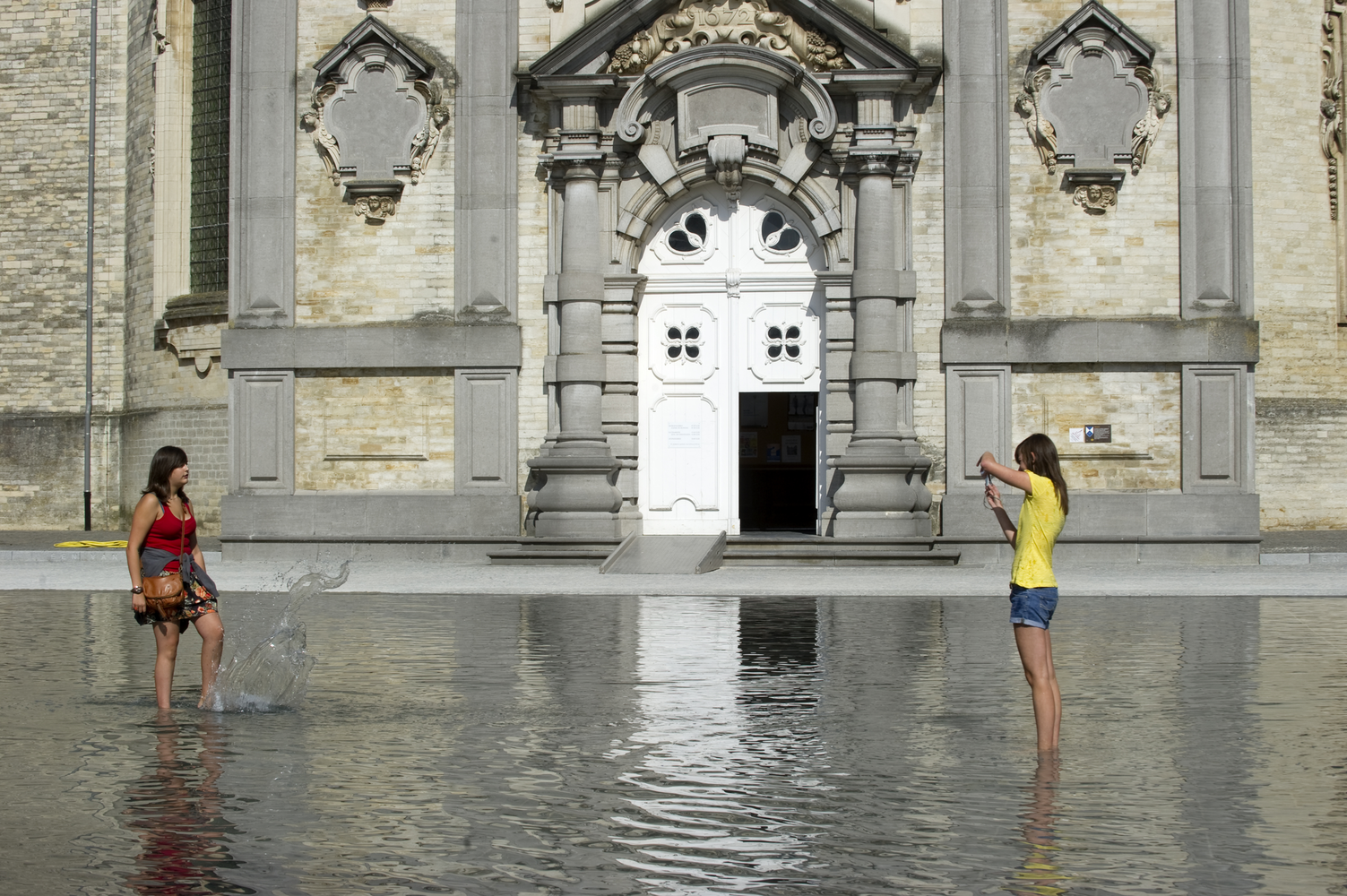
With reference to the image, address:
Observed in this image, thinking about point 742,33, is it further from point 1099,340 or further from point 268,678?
point 268,678

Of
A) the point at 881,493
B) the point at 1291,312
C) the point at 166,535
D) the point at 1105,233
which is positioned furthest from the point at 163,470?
the point at 1291,312

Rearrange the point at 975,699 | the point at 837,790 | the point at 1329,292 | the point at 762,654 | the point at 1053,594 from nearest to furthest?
the point at 837,790 < the point at 1053,594 < the point at 975,699 < the point at 762,654 < the point at 1329,292

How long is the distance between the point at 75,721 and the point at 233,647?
9.97 ft

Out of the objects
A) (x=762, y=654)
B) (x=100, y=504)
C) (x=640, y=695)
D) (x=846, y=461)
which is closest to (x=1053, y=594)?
(x=640, y=695)

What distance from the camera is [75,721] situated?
7938 millimetres

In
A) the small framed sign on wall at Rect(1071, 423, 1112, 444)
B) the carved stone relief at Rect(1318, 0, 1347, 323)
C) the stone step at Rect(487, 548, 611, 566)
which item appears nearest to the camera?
the stone step at Rect(487, 548, 611, 566)

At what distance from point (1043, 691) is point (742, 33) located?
1477 centimetres

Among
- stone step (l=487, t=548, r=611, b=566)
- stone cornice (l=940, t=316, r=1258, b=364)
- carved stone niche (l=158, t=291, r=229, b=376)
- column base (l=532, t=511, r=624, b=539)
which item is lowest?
stone step (l=487, t=548, r=611, b=566)

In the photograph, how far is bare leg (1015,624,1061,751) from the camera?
7047 mm

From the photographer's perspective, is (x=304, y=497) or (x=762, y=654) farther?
(x=304, y=497)

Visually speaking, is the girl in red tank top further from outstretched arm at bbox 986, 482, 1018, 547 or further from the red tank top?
outstretched arm at bbox 986, 482, 1018, 547

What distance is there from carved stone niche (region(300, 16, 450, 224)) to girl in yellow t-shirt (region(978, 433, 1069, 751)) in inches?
583

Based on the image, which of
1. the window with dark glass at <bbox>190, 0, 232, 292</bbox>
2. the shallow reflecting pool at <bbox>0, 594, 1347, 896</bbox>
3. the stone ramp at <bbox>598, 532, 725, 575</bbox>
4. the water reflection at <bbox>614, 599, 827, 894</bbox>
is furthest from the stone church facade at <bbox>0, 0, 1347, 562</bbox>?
the water reflection at <bbox>614, 599, 827, 894</bbox>

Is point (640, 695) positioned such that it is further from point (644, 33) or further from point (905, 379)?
point (644, 33)
